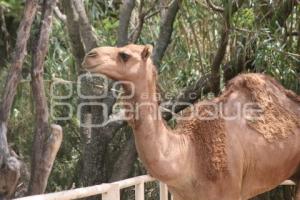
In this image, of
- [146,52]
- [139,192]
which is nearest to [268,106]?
[139,192]

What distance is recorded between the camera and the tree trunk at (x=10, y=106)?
288cm

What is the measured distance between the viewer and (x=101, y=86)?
725 cm

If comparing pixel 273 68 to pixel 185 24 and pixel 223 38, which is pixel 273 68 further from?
pixel 185 24

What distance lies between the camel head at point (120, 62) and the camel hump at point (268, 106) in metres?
1.05

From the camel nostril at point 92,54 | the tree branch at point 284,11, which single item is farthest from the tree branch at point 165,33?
the camel nostril at point 92,54

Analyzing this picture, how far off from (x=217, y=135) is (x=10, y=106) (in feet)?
6.92

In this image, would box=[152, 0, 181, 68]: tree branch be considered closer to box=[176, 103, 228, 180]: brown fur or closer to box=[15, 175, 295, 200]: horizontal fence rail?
box=[15, 175, 295, 200]: horizontal fence rail

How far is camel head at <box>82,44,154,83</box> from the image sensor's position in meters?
4.07

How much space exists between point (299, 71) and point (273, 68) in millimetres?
252

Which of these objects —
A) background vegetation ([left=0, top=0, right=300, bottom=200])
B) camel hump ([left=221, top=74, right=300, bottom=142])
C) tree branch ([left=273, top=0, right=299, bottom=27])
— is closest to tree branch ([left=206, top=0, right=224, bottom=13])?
background vegetation ([left=0, top=0, right=300, bottom=200])

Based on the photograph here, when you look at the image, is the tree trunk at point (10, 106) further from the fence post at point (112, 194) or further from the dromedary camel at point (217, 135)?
the fence post at point (112, 194)

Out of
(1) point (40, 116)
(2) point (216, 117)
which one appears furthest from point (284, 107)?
(1) point (40, 116)

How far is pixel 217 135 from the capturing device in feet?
16.0

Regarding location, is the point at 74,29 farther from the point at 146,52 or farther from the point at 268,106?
the point at 146,52
